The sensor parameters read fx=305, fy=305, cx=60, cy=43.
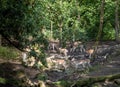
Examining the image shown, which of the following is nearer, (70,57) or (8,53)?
(8,53)

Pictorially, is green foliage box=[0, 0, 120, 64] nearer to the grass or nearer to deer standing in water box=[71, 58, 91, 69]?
the grass

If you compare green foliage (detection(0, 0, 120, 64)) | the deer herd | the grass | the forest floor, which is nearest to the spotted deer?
the deer herd

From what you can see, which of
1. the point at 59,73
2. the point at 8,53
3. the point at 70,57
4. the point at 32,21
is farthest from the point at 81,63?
the point at 32,21

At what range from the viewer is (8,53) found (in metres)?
19.5

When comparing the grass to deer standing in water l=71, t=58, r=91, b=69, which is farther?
deer standing in water l=71, t=58, r=91, b=69

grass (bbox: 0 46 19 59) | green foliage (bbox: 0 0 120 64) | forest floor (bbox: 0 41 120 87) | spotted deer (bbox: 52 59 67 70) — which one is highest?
green foliage (bbox: 0 0 120 64)

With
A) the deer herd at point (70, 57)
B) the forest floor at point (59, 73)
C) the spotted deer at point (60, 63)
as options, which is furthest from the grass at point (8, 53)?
the spotted deer at point (60, 63)

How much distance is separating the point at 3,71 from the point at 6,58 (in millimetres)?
3705

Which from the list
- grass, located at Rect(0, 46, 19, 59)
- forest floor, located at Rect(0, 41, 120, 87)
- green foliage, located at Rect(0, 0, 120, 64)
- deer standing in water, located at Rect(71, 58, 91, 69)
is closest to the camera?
green foliage, located at Rect(0, 0, 120, 64)

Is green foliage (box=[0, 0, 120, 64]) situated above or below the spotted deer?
above

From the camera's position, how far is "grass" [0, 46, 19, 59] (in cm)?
1906

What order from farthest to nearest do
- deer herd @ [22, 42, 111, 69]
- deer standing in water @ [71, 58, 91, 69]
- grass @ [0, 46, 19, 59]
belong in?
deer herd @ [22, 42, 111, 69] → deer standing in water @ [71, 58, 91, 69] → grass @ [0, 46, 19, 59]

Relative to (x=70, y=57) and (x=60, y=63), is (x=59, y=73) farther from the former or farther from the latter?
(x=70, y=57)

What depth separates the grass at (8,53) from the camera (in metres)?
19.1
